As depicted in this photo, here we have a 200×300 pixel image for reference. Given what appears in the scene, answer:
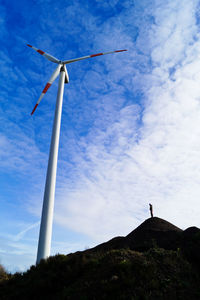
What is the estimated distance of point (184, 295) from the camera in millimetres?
12367

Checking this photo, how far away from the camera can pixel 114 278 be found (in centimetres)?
1308

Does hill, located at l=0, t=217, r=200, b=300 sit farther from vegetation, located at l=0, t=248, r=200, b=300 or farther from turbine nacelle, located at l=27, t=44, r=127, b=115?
turbine nacelle, located at l=27, t=44, r=127, b=115

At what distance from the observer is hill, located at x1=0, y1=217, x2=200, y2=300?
483 inches

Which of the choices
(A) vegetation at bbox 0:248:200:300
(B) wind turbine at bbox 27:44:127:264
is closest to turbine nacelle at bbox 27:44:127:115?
(B) wind turbine at bbox 27:44:127:264

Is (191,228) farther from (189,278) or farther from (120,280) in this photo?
(120,280)

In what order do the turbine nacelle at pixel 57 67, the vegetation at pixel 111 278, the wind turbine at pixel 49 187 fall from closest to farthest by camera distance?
the vegetation at pixel 111 278, the wind turbine at pixel 49 187, the turbine nacelle at pixel 57 67

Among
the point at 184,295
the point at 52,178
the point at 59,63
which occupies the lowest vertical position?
the point at 184,295

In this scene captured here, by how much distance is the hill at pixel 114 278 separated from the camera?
1226cm

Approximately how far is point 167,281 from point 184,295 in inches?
47.8

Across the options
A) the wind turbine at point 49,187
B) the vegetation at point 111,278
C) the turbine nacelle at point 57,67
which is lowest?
Result: the vegetation at point 111,278

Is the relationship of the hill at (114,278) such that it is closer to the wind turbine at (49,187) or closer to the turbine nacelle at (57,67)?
the wind turbine at (49,187)

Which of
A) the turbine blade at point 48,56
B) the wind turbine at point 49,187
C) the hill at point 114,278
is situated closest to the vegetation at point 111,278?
the hill at point 114,278

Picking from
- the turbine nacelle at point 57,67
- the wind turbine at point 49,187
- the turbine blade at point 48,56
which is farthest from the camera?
the turbine blade at point 48,56

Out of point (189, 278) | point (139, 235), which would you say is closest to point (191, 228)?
point (139, 235)
